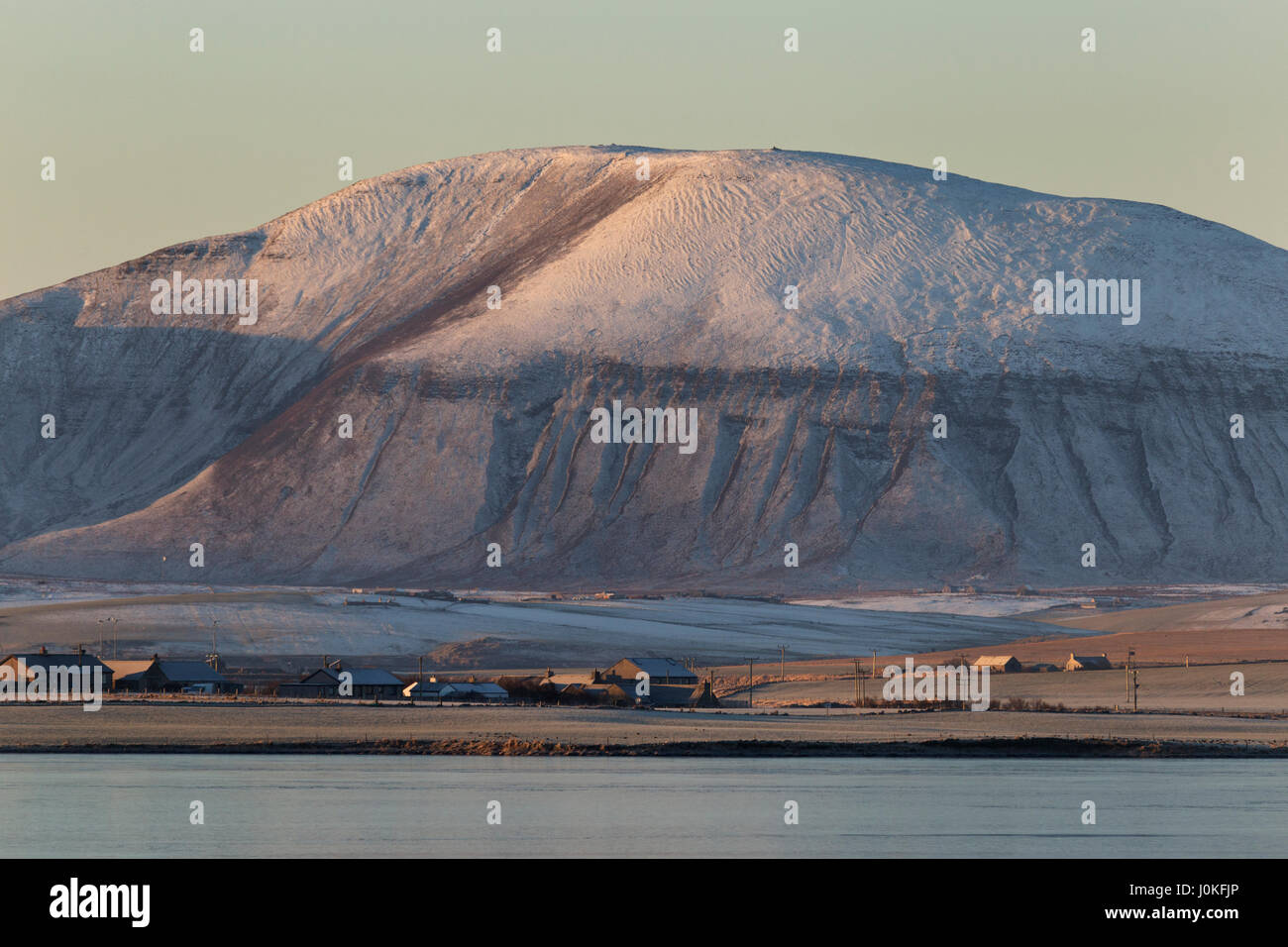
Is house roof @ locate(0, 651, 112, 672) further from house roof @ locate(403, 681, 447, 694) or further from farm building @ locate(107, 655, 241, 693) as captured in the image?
house roof @ locate(403, 681, 447, 694)

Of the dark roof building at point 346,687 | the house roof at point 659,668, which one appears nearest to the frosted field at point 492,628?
the dark roof building at point 346,687

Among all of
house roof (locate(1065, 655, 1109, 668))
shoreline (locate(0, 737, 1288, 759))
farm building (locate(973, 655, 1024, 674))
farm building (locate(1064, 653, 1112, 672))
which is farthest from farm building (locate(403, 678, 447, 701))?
house roof (locate(1065, 655, 1109, 668))

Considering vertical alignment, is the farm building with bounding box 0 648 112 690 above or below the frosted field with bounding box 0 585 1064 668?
above

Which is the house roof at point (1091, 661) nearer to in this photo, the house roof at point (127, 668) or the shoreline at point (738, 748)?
Answer: the shoreline at point (738, 748)

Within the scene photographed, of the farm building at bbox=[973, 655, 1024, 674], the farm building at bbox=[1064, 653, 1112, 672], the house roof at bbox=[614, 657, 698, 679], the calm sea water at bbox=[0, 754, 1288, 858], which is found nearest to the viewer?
the calm sea water at bbox=[0, 754, 1288, 858]

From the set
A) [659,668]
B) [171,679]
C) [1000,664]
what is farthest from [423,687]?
[1000,664]

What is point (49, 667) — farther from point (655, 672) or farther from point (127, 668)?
point (655, 672)
